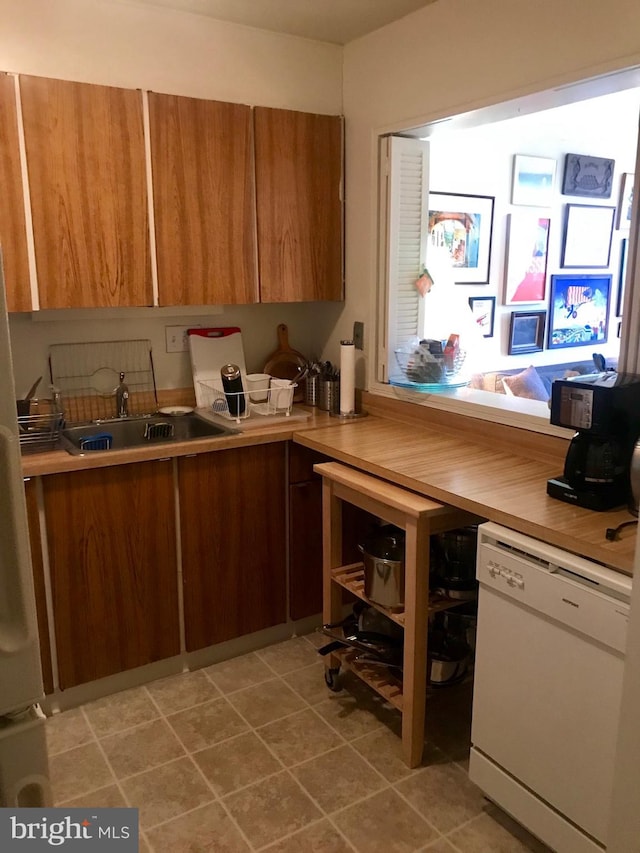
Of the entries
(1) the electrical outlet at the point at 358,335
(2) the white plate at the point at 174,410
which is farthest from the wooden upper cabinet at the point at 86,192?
(1) the electrical outlet at the point at 358,335

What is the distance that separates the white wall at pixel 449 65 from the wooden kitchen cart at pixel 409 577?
0.90 m

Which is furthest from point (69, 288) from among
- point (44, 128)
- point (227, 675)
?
point (227, 675)

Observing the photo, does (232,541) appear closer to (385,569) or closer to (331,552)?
(331,552)

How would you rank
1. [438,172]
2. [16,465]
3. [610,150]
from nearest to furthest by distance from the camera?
[16,465], [438,172], [610,150]

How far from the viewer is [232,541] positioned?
269 cm

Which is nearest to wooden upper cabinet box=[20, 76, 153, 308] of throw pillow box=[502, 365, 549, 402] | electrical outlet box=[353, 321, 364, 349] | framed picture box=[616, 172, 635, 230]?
electrical outlet box=[353, 321, 364, 349]

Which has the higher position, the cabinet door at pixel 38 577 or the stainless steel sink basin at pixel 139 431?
the stainless steel sink basin at pixel 139 431

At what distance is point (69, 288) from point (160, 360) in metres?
0.61

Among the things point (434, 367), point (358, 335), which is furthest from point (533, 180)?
point (434, 367)

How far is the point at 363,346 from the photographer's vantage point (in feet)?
10.2

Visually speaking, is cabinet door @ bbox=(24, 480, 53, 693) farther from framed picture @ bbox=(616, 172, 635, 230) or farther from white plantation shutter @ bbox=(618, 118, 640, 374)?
framed picture @ bbox=(616, 172, 635, 230)

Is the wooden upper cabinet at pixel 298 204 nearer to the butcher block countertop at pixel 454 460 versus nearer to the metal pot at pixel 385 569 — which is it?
the butcher block countertop at pixel 454 460

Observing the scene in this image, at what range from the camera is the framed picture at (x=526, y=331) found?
14.1ft

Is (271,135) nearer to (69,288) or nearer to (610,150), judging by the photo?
(69,288)
